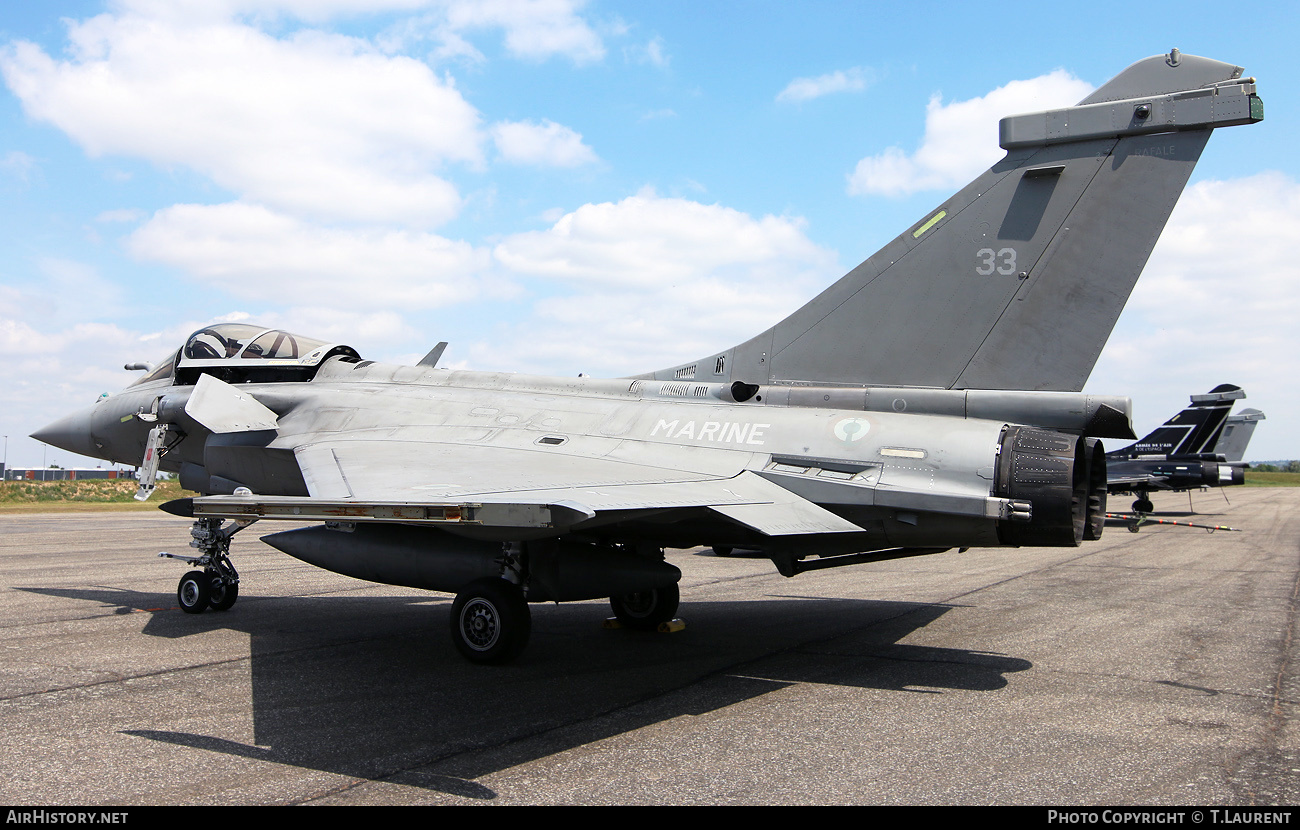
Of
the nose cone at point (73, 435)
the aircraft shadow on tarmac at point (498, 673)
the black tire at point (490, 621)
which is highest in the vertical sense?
the nose cone at point (73, 435)

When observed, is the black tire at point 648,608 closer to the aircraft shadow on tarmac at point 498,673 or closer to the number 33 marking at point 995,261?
the aircraft shadow on tarmac at point 498,673

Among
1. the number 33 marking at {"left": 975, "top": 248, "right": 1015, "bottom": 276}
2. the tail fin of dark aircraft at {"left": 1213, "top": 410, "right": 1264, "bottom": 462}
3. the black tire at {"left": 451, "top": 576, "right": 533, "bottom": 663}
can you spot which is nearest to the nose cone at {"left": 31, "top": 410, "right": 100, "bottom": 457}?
the black tire at {"left": 451, "top": 576, "right": 533, "bottom": 663}

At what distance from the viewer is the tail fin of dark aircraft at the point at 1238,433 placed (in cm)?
4078

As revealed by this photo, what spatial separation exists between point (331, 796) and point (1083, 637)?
7502 mm

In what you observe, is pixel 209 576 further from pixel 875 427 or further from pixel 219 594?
pixel 875 427

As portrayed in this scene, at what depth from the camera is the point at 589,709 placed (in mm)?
5758

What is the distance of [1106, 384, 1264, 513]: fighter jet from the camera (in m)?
30.3

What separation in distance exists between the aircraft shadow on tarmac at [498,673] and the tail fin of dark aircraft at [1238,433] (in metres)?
39.8

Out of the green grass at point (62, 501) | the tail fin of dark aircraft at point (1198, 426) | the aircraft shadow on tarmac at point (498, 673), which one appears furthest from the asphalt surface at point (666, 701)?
the tail fin of dark aircraft at point (1198, 426)

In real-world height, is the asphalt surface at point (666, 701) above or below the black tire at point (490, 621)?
below

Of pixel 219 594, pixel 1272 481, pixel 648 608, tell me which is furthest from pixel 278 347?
pixel 1272 481

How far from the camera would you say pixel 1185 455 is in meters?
31.4

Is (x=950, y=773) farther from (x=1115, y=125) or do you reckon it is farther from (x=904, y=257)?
(x=1115, y=125)

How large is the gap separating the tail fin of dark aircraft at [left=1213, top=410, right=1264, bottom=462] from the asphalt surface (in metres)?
35.9
